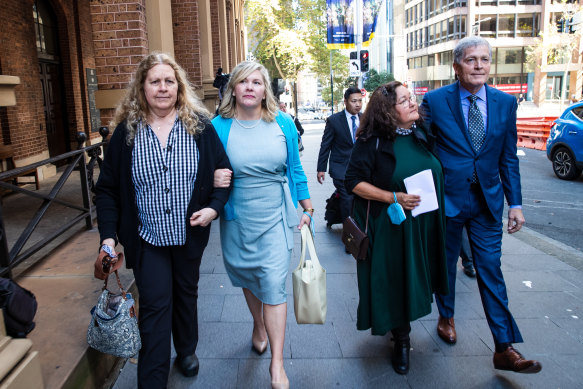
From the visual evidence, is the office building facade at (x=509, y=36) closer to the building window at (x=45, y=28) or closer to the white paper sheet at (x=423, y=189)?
the building window at (x=45, y=28)

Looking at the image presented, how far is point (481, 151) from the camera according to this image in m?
3.51

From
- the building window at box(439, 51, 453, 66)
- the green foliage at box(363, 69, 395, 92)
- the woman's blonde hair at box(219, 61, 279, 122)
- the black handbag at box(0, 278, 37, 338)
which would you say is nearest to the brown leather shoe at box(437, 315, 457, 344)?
the woman's blonde hair at box(219, 61, 279, 122)

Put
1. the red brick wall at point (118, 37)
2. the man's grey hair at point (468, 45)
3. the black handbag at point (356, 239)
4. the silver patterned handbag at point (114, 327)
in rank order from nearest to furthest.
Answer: the silver patterned handbag at point (114, 327), the black handbag at point (356, 239), the man's grey hair at point (468, 45), the red brick wall at point (118, 37)

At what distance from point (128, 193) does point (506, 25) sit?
68667 millimetres

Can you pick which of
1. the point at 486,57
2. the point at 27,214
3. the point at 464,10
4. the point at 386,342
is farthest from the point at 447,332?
the point at 464,10

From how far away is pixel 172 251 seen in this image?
306 centimetres

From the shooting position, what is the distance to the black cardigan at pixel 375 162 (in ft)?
11.0

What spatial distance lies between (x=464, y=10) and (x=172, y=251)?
6589 centimetres

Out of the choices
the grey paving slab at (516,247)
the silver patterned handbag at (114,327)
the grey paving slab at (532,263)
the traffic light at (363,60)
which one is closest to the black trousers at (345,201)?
the grey paving slab at (532,263)

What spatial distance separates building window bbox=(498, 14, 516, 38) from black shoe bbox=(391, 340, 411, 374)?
6715 centimetres

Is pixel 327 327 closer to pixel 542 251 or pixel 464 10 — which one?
pixel 542 251

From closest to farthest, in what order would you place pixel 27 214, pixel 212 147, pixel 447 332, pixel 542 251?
1. pixel 212 147
2. pixel 447 332
3. pixel 542 251
4. pixel 27 214

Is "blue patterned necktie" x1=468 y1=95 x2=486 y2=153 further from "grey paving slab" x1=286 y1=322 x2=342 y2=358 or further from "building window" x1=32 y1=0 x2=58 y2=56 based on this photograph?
"building window" x1=32 y1=0 x2=58 y2=56

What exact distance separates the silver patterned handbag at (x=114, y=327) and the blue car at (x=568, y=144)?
38.1 feet
